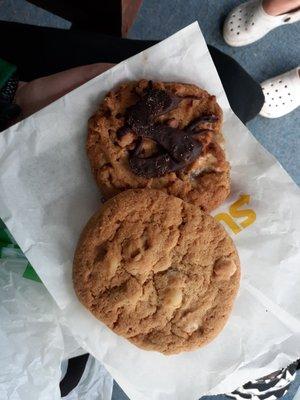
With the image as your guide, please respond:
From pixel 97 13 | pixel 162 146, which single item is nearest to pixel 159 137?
pixel 162 146

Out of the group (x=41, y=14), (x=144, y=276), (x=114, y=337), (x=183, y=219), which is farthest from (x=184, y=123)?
(x=41, y=14)

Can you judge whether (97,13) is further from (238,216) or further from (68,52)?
(238,216)

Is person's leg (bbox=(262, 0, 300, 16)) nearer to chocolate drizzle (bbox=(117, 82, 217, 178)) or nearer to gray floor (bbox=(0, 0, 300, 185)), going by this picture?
gray floor (bbox=(0, 0, 300, 185))

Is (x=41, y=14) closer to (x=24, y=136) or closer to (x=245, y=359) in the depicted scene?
(x=24, y=136)

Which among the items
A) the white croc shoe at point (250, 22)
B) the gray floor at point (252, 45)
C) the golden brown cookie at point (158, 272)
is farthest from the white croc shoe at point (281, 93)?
the golden brown cookie at point (158, 272)

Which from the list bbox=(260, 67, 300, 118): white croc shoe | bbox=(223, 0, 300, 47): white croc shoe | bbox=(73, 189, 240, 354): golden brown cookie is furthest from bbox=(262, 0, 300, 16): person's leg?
bbox=(73, 189, 240, 354): golden brown cookie

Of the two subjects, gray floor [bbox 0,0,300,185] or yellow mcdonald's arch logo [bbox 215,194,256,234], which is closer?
yellow mcdonald's arch logo [bbox 215,194,256,234]
